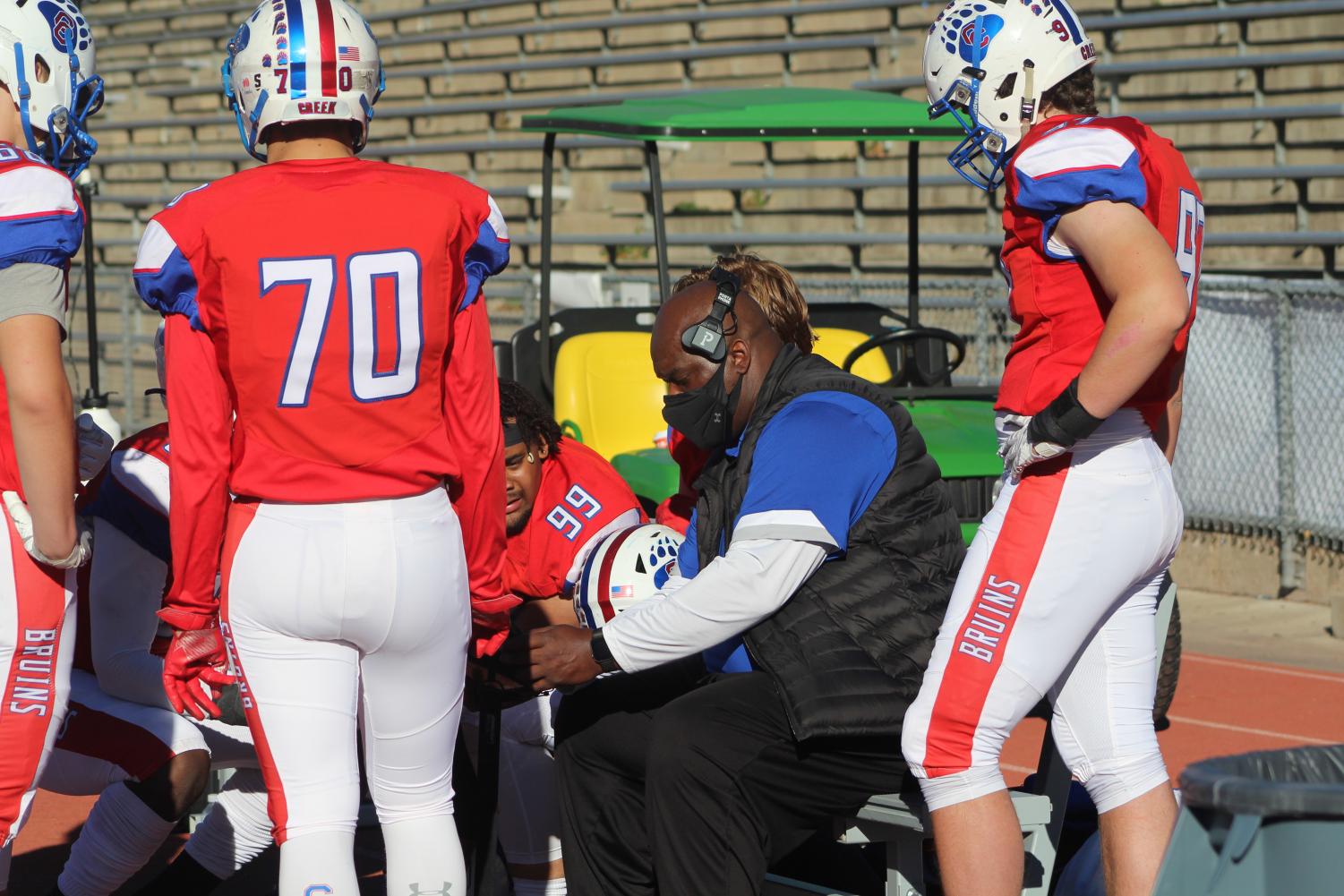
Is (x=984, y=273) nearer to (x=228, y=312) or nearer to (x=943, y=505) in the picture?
(x=943, y=505)

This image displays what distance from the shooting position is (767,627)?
3.29 m

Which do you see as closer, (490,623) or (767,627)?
(490,623)

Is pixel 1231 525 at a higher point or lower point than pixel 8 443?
lower

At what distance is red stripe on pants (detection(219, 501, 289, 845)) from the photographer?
2760 mm

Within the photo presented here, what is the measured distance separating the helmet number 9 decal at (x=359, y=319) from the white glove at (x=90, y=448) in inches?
28.3

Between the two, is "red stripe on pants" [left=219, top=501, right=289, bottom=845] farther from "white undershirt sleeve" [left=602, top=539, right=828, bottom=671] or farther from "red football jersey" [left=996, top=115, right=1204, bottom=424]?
"red football jersey" [left=996, top=115, right=1204, bottom=424]

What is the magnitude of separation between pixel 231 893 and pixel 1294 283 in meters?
6.17

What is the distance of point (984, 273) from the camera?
1231 centimetres

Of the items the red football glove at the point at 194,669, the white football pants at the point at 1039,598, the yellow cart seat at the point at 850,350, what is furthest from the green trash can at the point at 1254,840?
the yellow cart seat at the point at 850,350

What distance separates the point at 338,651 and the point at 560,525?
4.30ft

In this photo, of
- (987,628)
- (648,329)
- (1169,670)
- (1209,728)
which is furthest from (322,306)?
(648,329)

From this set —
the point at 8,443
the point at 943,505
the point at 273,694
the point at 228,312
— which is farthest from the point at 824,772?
the point at 8,443

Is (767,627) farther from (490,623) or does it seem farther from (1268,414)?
(1268,414)

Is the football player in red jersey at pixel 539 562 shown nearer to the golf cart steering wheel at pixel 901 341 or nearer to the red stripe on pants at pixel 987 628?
the red stripe on pants at pixel 987 628
